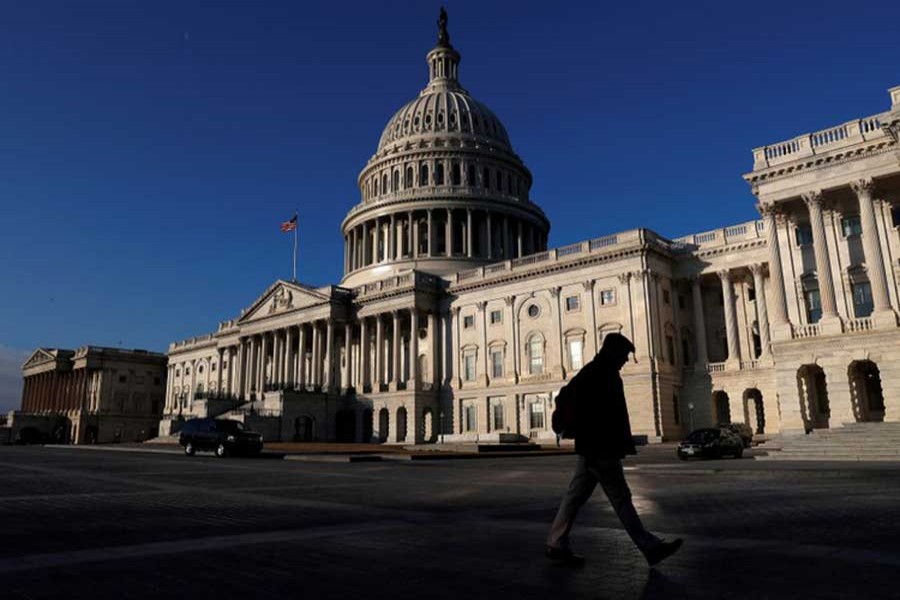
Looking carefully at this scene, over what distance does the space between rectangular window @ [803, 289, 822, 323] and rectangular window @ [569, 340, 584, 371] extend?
2108 centimetres

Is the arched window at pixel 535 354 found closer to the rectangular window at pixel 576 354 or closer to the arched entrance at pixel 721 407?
the rectangular window at pixel 576 354

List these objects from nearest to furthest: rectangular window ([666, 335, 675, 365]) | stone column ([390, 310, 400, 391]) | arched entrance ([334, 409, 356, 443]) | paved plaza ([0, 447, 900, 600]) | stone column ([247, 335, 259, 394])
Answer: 1. paved plaza ([0, 447, 900, 600])
2. rectangular window ([666, 335, 675, 365])
3. stone column ([390, 310, 400, 391])
4. arched entrance ([334, 409, 356, 443])
5. stone column ([247, 335, 259, 394])

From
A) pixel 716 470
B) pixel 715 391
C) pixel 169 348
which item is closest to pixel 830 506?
pixel 716 470

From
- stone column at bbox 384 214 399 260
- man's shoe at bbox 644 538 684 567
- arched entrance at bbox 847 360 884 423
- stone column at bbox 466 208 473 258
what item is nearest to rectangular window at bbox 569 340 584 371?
arched entrance at bbox 847 360 884 423

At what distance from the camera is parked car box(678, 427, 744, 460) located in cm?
3334

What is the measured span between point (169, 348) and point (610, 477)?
120m

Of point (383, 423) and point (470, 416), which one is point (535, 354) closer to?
point (470, 416)

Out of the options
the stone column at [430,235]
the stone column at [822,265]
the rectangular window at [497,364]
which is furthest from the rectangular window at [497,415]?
the stone column at [822,265]

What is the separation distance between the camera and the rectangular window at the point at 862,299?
41281 millimetres

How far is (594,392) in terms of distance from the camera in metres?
7.11

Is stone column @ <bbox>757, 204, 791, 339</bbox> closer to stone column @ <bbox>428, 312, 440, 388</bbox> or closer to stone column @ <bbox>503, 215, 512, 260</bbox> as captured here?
stone column @ <bbox>428, 312, 440, 388</bbox>

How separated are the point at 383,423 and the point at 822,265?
1868 inches

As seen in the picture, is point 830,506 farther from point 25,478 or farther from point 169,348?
point 169,348

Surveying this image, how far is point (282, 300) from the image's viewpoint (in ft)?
277
